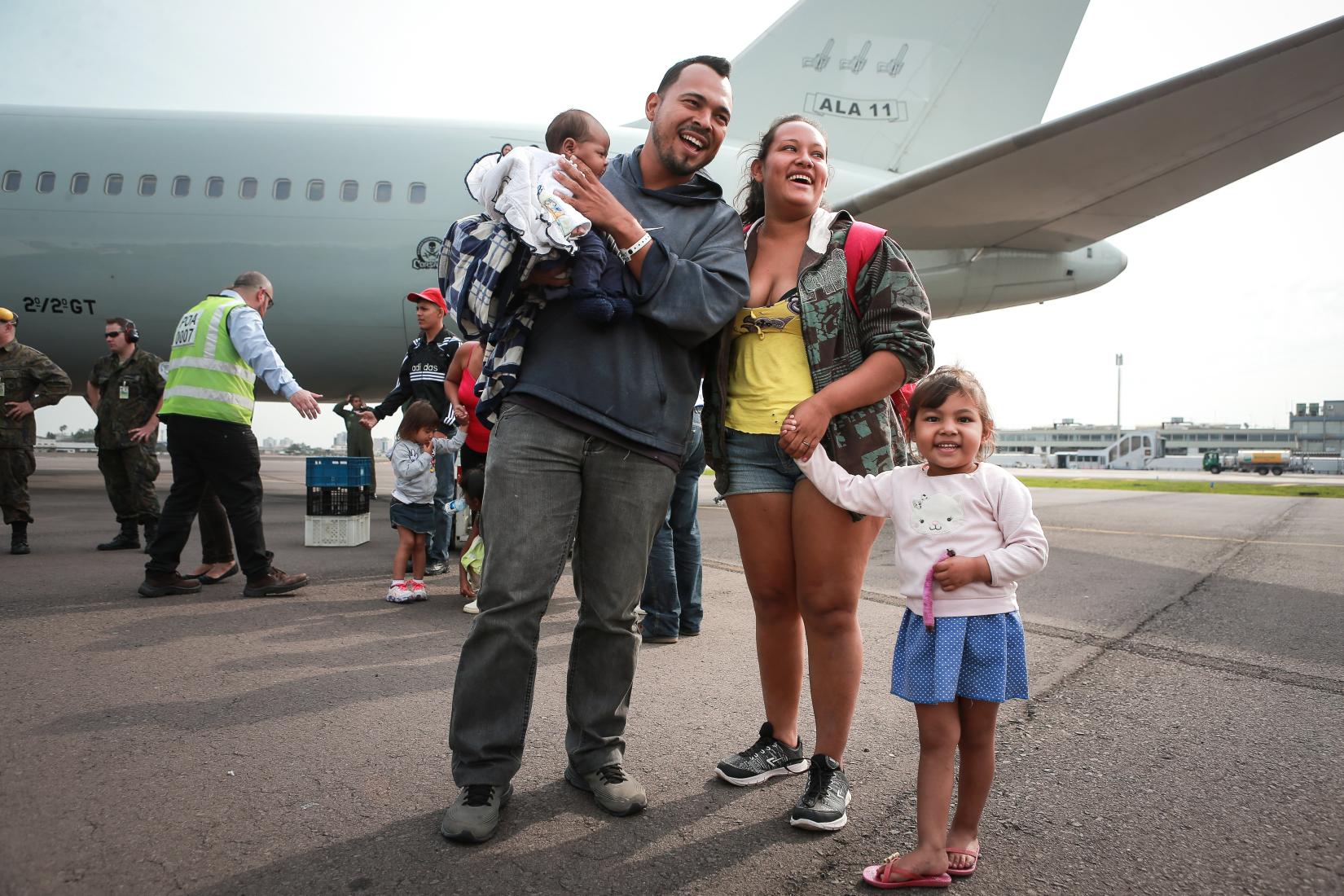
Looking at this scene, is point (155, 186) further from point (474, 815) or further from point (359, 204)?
point (474, 815)

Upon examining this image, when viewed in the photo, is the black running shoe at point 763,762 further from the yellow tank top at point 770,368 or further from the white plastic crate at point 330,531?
the white plastic crate at point 330,531

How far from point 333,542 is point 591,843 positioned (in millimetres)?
5371

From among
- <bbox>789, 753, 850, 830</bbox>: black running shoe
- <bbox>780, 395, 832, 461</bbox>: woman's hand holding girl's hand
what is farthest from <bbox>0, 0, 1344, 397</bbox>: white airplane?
<bbox>789, 753, 850, 830</bbox>: black running shoe

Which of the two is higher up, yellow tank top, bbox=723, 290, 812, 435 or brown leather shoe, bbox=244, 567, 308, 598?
yellow tank top, bbox=723, 290, 812, 435

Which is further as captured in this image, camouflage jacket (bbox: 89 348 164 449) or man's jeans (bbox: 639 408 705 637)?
camouflage jacket (bbox: 89 348 164 449)

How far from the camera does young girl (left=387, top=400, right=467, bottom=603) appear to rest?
173 inches

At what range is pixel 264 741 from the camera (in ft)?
7.52

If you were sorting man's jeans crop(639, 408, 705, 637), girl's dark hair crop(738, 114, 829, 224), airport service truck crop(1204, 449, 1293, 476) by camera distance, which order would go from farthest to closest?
1. airport service truck crop(1204, 449, 1293, 476)
2. man's jeans crop(639, 408, 705, 637)
3. girl's dark hair crop(738, 114, 829, 224)

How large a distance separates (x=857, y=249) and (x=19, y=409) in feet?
22.2

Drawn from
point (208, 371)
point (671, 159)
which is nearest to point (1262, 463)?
point (208, 371)

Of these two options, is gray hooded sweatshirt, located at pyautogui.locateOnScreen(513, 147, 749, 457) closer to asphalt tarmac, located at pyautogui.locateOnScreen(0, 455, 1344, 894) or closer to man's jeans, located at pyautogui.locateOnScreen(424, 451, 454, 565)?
asphalt tarmac, located at pyautogui.locateOnScreen(0, 455, 1344, 894)

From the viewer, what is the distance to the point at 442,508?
17.4 ft

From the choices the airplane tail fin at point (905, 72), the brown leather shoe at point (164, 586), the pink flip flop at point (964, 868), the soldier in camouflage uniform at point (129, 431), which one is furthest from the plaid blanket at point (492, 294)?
→ the airplane tail fin at point (905, 72)

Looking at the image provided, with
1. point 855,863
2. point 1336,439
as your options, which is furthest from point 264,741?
point 1336,439
